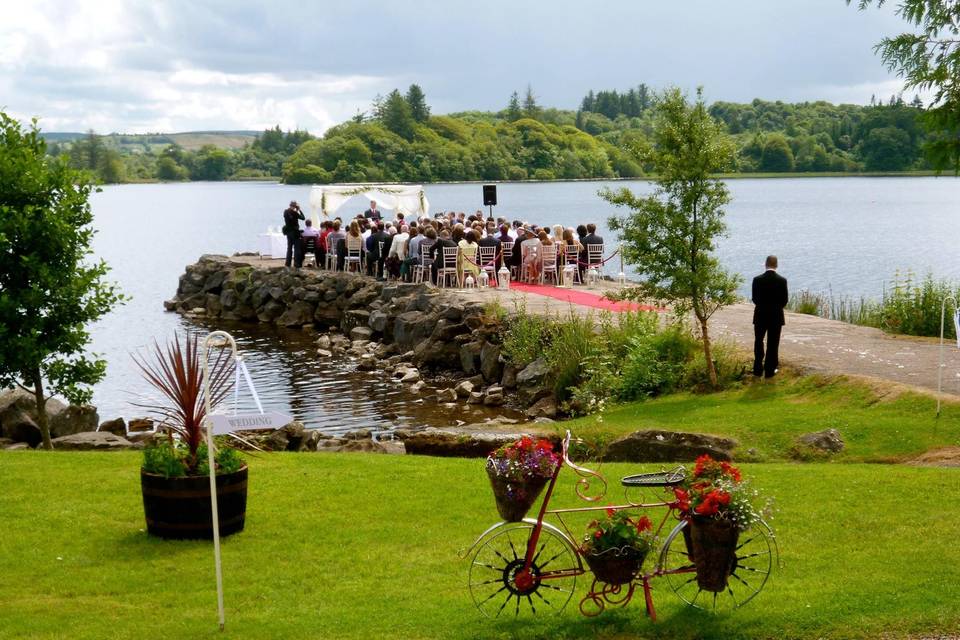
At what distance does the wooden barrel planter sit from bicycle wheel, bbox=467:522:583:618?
2529 mm

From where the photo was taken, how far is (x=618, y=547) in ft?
23.5

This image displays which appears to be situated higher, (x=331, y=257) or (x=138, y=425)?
(x=331, y=257)

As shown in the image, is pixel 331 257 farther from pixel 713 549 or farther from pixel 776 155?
pixel 776 155

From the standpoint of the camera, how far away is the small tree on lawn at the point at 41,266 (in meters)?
14.3

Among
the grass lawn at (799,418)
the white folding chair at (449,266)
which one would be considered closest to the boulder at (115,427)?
the grass lawn at (799,418)

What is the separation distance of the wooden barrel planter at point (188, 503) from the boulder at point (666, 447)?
6.18 m

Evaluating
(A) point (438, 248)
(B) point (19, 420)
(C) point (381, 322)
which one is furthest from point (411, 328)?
(B) point (19, 420)

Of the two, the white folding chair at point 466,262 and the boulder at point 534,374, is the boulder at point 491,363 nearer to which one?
the boulder at point 534,374

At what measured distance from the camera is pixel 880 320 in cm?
2327

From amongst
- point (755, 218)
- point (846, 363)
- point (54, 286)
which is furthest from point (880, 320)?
point (755, 218)

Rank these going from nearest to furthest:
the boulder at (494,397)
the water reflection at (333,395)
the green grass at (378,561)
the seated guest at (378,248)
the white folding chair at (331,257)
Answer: the green grass at (378,561) < the water reflection at (333,395) < the boulder at (494,397) < the seated guest at (378,248) < the white folding chair at (331,257)

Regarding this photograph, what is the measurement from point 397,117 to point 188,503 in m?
134

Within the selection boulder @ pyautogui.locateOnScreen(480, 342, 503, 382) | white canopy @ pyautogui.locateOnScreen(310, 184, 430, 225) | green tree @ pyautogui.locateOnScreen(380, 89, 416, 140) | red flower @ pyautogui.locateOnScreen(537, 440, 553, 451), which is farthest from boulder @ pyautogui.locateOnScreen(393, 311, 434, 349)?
green tree @ pyautogui.locateOnScreen(380, 89, 416, 140)

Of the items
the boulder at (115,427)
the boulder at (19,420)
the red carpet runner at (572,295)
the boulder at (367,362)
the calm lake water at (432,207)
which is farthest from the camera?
the boulder at (367,362)
